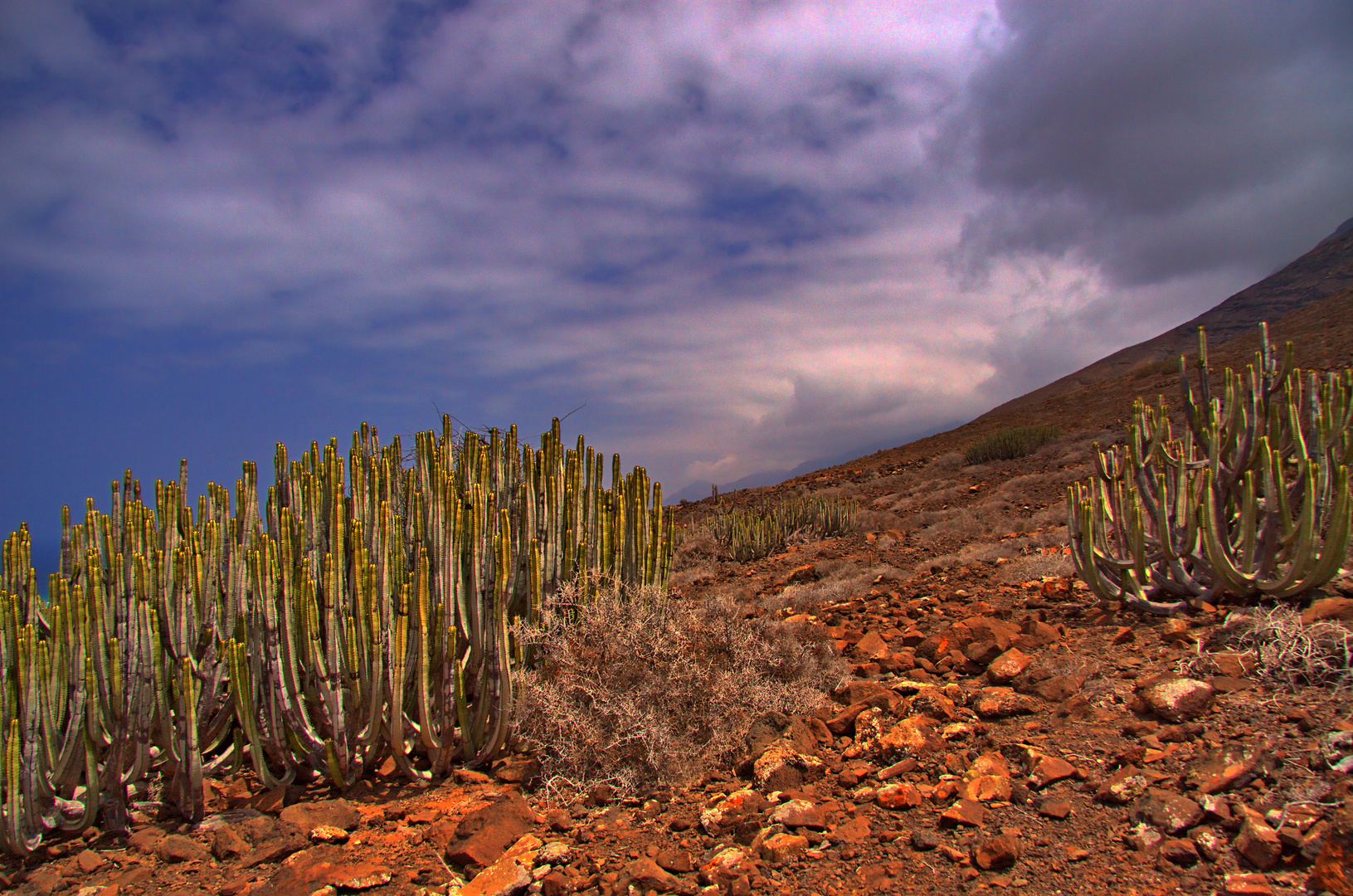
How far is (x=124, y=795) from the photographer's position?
4012mm

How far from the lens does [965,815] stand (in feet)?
10.4

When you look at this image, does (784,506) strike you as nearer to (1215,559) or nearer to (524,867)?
(1215,559)

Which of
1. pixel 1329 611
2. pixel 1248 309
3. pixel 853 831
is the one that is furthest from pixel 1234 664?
pixel 1248 309

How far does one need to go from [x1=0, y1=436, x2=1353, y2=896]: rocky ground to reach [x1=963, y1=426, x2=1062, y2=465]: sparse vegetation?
1474 cm

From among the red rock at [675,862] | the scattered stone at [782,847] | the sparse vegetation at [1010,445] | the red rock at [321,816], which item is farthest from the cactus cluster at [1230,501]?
the sparse vegetation at [1010,445]

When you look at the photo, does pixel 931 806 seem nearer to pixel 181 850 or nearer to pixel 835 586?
pixel 181 850

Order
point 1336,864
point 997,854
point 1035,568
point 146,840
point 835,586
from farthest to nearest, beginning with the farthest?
1. point 835,586
2. point 1035,568
3. point 146,840
4. point 997,854
5. point 1336,864

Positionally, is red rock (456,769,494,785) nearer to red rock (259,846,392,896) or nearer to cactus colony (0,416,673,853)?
cactus colony (0,416,673,853)

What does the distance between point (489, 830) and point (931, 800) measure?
201 centimetres

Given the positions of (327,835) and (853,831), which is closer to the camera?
(853,831)

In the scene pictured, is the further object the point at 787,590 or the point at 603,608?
the point at 787,590

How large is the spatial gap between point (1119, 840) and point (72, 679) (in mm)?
4950

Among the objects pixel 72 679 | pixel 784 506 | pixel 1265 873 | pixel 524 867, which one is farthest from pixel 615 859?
pixel 784 506

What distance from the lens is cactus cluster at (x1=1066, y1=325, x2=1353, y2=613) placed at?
5020 millimetres
